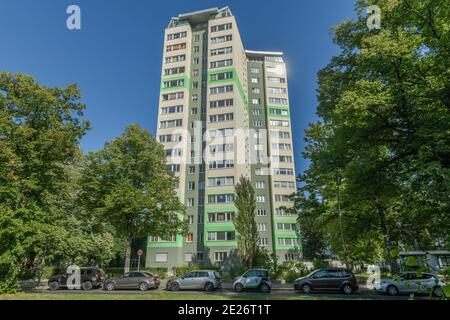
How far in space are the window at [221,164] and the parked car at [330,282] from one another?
27858 millimetres

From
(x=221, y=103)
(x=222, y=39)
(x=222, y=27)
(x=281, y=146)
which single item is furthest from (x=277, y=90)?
(x=221, y=103)

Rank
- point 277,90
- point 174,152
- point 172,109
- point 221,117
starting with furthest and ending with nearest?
point 277,90
point 172,109
point 221,117
point 174,152

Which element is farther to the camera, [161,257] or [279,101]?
[279,101]

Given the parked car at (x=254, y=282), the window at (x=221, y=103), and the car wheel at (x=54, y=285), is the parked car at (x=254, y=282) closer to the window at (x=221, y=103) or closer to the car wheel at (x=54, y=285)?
the car wheel at (x=54, y=285)

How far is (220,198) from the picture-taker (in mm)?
45219

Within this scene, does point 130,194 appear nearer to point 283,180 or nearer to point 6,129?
point 6,129

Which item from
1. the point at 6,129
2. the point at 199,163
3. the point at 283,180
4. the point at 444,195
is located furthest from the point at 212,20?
the point at 444,195

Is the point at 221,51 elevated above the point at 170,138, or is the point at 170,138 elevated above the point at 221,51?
the point at 221,51

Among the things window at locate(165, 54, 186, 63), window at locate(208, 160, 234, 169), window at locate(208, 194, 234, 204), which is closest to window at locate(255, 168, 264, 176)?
window at locate(208, 160, 234, 169)

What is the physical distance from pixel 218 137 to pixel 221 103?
7159mm

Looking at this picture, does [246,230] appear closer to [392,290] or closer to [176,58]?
[392,290]

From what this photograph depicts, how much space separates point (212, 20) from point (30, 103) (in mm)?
48435

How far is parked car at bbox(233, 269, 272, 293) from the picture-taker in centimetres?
2097

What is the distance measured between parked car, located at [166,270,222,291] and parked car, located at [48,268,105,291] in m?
6.82
